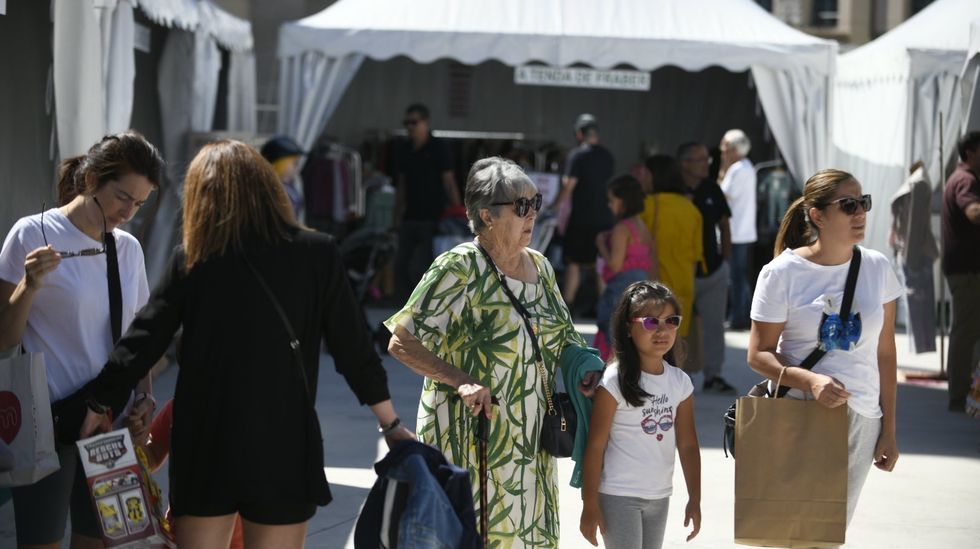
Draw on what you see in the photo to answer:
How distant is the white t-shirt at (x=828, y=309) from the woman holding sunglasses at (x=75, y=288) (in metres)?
2.04

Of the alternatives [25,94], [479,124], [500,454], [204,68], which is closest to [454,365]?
[500,454]

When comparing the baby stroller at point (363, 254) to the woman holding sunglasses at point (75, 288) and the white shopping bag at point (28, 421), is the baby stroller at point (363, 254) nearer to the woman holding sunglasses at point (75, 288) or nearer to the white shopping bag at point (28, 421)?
the woman holding sunglasses at point (75, 288)

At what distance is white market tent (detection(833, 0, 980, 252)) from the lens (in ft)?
44.8

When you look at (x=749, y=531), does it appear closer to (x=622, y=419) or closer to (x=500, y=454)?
(x=622, y=419)

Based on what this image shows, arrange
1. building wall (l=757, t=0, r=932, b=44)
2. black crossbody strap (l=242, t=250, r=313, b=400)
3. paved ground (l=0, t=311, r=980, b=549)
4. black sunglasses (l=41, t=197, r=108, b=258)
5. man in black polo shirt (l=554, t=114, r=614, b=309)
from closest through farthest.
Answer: black crossbody strap (l=242, t=250, r=313, b=400) < black sunglasses (l=41, t=197, r=108, b=258) < paved ground (l=0, t=311, r=980, b=549) < man in black polo shirt (l=554, t=114, r=614, b=309) < building wall (l=757, t=0, r=932, b=44)

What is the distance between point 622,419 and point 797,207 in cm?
101

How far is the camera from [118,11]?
28.3ft

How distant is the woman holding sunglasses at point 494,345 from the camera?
421 centimetres

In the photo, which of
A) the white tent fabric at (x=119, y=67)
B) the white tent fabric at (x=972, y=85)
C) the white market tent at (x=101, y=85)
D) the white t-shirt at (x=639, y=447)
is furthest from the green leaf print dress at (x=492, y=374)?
the white tent fabric at (x=972, y=85)

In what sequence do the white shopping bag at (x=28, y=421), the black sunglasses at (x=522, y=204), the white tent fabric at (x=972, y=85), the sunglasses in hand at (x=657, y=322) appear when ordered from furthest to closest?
1. the white tent fabric at (x=972, y=85)
2. the sunglasses in hand at (x=657, y=322)
3. the black sunglasses at (x=522, y=204)
4. the white shopping bag at (x=28, y=421)

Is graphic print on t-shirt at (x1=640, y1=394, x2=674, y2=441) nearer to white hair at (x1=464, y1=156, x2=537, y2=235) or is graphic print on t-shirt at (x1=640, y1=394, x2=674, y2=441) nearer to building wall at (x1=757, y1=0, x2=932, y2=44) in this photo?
white hair at (x1=464, y1=156, x2=537, y2=235)

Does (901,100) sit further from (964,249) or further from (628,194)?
(628,194)

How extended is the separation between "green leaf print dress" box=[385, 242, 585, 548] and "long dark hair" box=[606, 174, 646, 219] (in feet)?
15.0

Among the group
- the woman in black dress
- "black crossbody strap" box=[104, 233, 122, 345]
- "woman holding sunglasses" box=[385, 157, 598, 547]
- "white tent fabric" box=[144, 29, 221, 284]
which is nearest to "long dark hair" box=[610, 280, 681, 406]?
"woman holding sunglasses" box=[385, 157, 598, 547]
